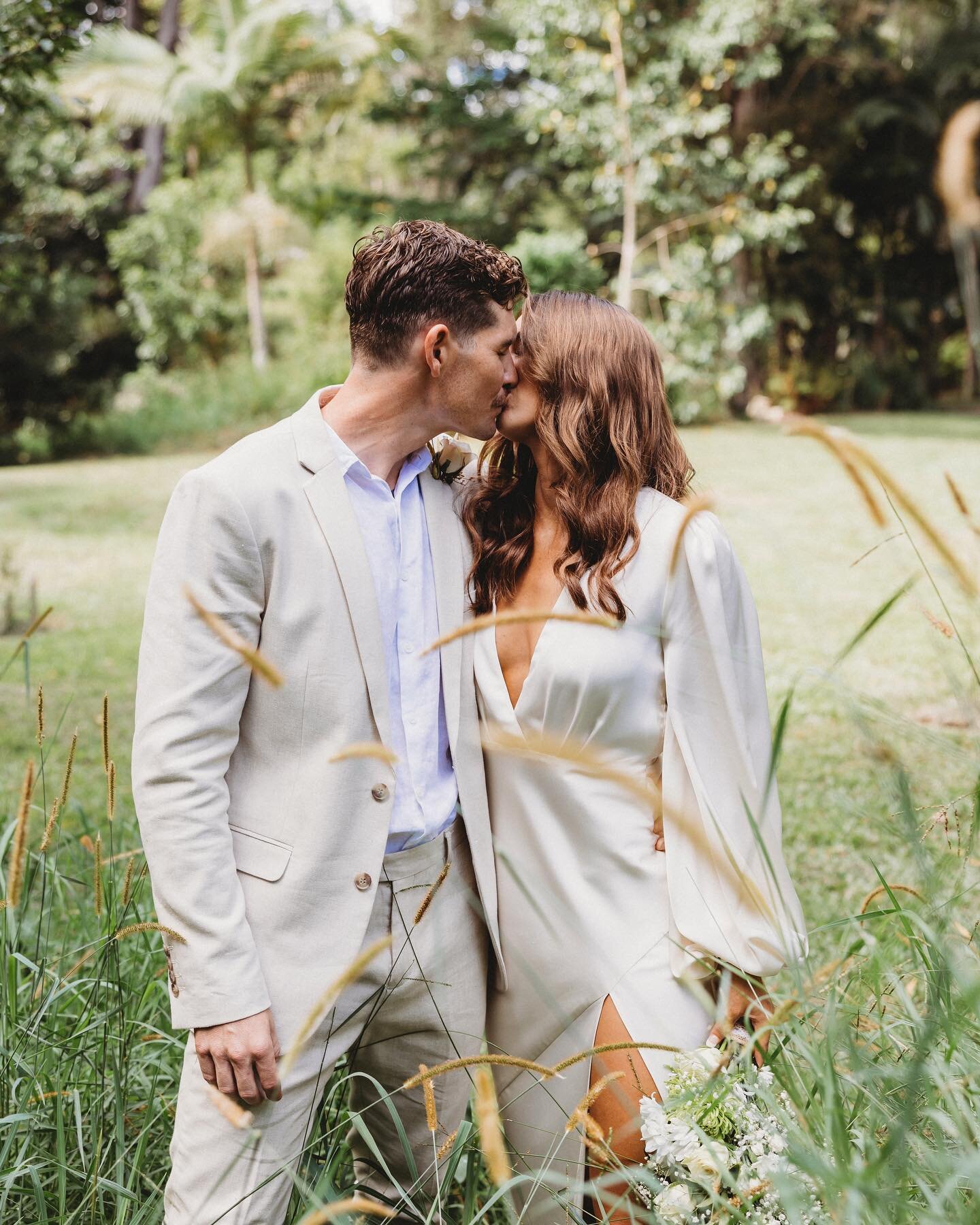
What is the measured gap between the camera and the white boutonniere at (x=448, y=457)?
2.50 metres

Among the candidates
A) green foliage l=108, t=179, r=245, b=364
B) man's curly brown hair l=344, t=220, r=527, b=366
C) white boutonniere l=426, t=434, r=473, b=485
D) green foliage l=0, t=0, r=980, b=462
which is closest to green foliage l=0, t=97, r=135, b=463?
green foliage l=0, t=0, r=980, b=462

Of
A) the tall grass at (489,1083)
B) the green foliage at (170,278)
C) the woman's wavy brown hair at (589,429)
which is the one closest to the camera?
the tall grass at (489,1083)

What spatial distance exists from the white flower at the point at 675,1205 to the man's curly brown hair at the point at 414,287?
5.07ft

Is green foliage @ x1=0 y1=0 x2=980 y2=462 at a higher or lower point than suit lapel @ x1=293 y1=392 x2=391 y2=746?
higher

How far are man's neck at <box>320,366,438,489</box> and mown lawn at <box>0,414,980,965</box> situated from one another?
2.14 ft

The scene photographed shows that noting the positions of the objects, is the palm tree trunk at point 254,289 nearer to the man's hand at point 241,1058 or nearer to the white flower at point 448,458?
the white flower at point 448,458

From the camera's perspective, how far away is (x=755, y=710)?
2188 mm

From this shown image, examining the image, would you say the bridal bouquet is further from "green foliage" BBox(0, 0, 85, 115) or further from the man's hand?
"green foliage" BBox(0, 0, 85, 115)

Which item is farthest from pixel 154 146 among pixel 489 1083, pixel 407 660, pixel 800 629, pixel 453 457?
pixel 489 1083

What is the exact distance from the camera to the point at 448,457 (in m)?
2.56

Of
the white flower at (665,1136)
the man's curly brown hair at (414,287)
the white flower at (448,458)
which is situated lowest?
the white flower at (665,1136)

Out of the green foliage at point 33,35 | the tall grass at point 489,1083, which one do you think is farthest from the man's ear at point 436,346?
the green foliage at point 33,35

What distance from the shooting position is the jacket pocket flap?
6.61 ft

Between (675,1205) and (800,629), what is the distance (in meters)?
7.22
